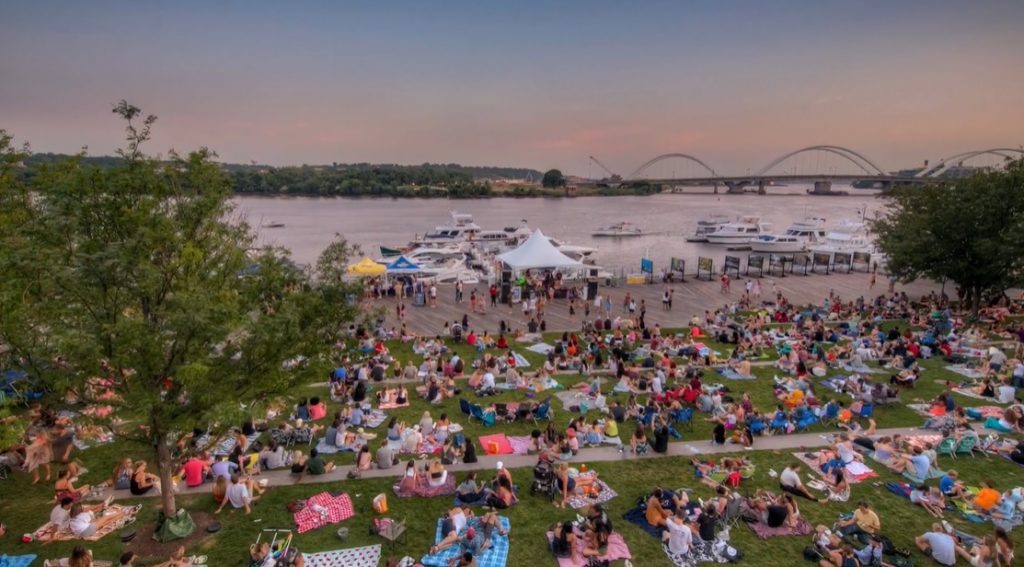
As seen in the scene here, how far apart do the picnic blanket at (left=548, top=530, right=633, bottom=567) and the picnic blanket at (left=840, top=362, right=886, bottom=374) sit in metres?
12.7

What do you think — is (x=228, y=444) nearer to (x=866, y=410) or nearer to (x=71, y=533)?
(x=71, y=533)

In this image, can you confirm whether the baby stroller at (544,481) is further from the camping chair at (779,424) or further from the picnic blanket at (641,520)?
the camping chair at (779,424)

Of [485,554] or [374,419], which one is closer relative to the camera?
[485,554]

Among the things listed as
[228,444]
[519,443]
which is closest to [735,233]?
[519,443]

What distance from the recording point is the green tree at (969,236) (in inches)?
917

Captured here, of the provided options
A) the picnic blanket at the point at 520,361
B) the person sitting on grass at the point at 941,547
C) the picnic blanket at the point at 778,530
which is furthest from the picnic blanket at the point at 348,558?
the picnic blanket at the point at 520,361

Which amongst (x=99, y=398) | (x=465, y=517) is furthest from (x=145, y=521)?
(x=465, y=517)

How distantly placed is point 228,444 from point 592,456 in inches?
327

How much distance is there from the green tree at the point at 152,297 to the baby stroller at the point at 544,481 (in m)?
4.67

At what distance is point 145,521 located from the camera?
30.5 ft

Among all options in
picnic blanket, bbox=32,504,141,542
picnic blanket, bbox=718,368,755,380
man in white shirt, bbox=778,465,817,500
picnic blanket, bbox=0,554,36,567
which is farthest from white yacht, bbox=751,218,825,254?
picnic blanket, bbox=0,554,36,567

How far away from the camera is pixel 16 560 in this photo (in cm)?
818

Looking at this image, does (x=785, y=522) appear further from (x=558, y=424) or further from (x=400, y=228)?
(x=400, y=228)

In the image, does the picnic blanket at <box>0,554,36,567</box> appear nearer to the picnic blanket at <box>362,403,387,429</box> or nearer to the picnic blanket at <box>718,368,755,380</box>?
the picnic blanket at <box>362,403,387,429</box>
